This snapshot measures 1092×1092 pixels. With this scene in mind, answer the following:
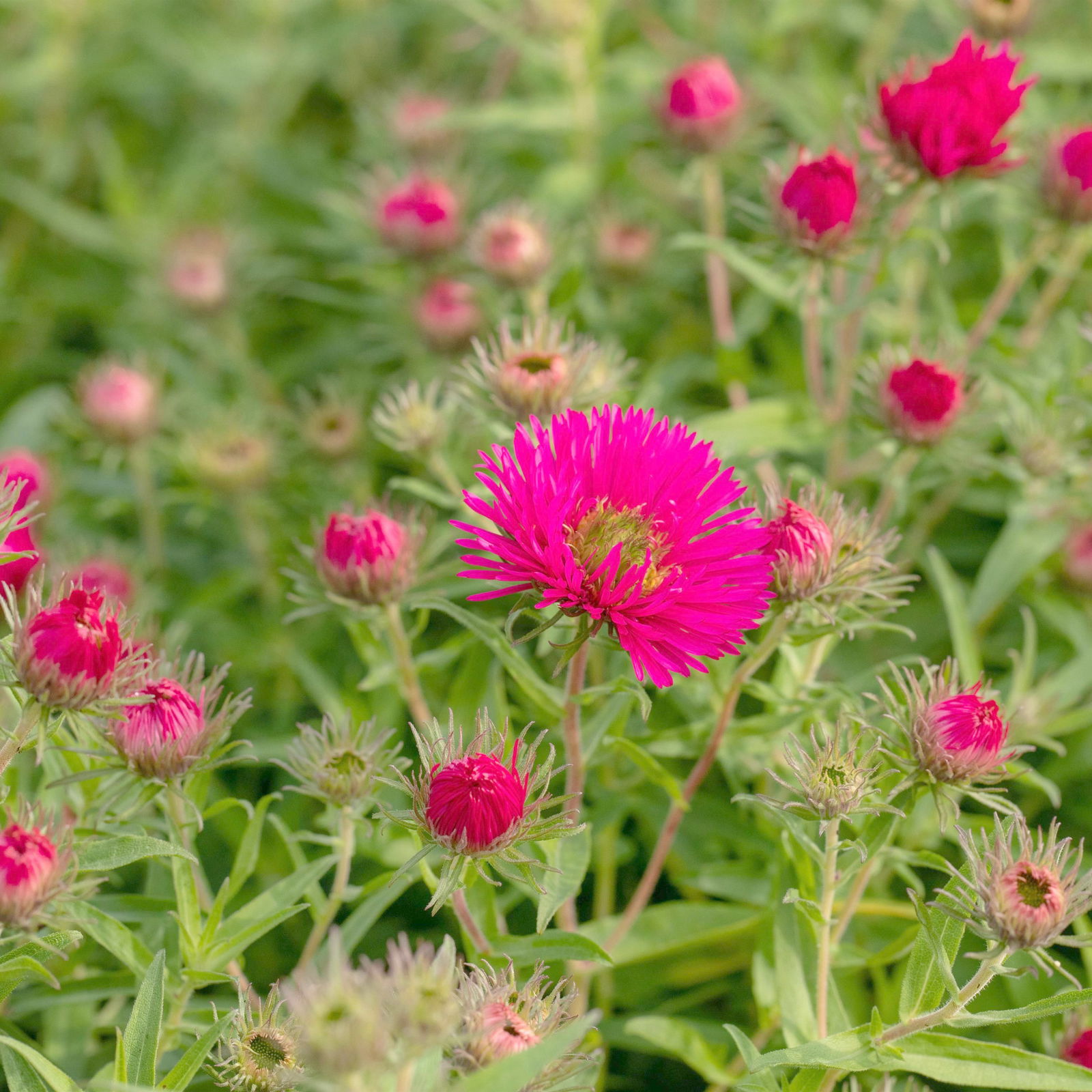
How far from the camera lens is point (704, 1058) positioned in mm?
1655

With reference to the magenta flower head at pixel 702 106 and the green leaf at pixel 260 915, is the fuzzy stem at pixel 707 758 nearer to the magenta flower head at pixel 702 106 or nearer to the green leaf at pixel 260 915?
the green leaf at pixel 260 915

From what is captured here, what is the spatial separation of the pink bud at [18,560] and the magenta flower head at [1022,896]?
110cm

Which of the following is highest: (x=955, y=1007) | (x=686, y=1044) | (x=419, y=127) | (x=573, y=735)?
(x=419, y=127)

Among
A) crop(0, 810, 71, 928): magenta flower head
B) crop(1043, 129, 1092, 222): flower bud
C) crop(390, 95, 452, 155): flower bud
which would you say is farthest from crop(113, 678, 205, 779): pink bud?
crop(390, 95, 452, 155): flower bud

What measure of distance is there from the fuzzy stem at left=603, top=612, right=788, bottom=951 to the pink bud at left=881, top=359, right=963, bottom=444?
0.46 meters

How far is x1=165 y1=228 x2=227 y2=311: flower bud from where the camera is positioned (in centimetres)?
273

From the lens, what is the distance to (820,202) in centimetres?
187

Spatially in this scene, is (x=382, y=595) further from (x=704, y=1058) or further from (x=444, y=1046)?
(x=704, y=1058)

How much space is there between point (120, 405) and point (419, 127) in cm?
101

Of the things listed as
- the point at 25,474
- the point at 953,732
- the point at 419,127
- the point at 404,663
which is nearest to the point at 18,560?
the point at 25,474

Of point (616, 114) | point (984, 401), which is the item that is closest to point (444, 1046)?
point (984, 401)

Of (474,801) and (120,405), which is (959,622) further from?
(120,405)

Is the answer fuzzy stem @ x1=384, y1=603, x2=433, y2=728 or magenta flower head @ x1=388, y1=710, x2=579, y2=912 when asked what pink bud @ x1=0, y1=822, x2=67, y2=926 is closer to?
magenta flower head @ x1=388, y1=710, x2=579, y2=912

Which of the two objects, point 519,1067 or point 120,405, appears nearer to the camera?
point 519,1067
